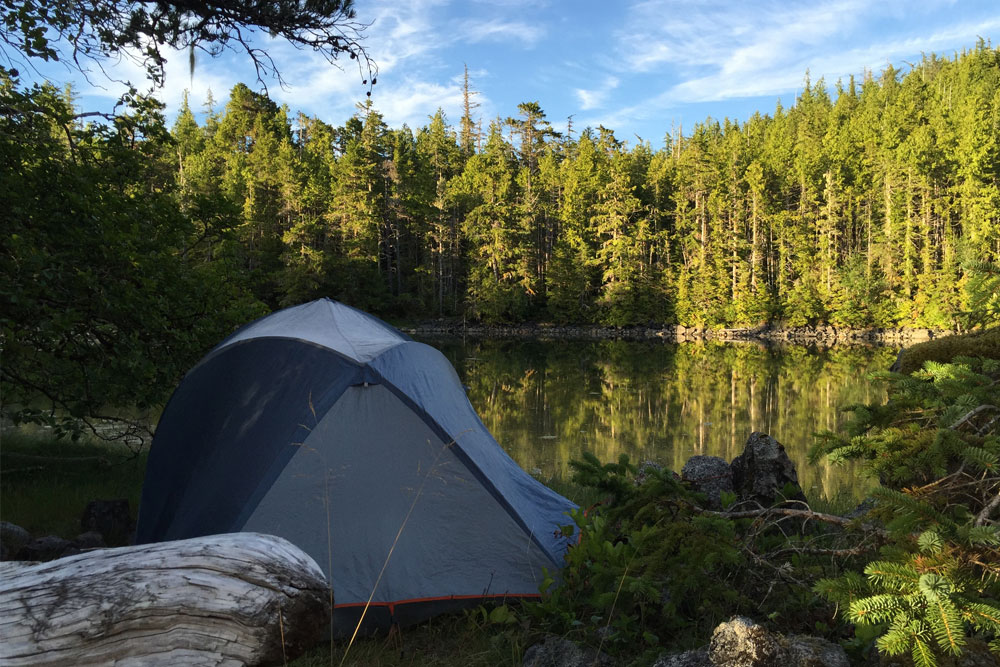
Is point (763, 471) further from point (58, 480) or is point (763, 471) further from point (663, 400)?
point (663, 400)

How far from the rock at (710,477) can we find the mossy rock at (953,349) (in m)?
1.44

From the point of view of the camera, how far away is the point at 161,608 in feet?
4.83

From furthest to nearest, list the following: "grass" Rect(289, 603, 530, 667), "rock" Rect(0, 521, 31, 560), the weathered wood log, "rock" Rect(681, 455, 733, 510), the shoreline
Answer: the shoreline, "rock" Rect(681, 455, 733, 510), "rock" Rect(0, 521, 31, 560), "grass" Rect(289, 603, 530, 667), the weathered wood log

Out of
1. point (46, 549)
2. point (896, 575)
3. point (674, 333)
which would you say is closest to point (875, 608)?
point (896, 575)

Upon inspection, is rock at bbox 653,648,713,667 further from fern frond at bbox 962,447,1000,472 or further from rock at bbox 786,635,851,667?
fern frond at bbox 962,447,1000,472

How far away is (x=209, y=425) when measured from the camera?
3.80 metres

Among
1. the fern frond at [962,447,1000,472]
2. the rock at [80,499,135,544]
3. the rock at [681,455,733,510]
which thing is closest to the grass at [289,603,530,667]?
the rock at [681,455,733,510]

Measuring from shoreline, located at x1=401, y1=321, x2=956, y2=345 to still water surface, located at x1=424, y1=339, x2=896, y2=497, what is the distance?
7.04 meters

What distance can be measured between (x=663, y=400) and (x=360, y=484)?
39.6 ft

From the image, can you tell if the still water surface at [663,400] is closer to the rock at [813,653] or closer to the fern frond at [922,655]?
the rock at [813,653]

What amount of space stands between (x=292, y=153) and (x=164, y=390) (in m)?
33.7

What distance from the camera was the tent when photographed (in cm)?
318

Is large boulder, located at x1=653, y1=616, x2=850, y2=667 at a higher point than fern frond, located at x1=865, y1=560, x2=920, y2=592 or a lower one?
lower

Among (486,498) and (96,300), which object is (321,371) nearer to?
(486,498)
